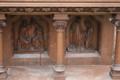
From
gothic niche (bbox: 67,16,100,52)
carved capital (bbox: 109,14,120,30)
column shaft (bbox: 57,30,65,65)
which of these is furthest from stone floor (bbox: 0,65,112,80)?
carved capital (bbox: 109,14,120,30)

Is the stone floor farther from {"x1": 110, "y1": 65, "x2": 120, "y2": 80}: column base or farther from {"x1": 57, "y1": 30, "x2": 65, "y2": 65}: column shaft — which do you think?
{"x1": 57, "y1": 30, "x2": 65, "y2": 65}: column shaft

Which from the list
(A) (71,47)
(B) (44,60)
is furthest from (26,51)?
(A) (71,47)

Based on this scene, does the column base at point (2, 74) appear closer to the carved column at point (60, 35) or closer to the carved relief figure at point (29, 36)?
the carved relief figure at point (29, 36)

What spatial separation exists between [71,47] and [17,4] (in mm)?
1382

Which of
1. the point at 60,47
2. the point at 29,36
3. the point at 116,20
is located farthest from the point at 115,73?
the point at 29,36

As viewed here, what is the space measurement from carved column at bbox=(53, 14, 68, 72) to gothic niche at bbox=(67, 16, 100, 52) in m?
0.56

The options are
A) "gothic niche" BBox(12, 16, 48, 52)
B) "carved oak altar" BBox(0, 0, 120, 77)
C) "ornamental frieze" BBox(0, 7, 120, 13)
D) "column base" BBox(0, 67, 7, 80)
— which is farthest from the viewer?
"gothic niche" BBox(12, 16, 48, 52)

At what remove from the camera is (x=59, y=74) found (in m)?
5.36

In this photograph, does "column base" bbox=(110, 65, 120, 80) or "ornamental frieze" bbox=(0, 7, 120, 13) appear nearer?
"ornamental frieze" bbox=(0, 7, 120, 13)

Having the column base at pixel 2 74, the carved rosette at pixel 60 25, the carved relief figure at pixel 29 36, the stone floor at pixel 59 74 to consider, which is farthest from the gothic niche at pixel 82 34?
the column base at pixel 2 74

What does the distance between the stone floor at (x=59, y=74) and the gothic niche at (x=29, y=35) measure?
0.34 m

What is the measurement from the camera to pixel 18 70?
5.73 meters

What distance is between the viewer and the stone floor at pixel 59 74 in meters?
5.45

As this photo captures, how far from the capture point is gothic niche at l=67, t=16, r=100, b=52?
5.82m
